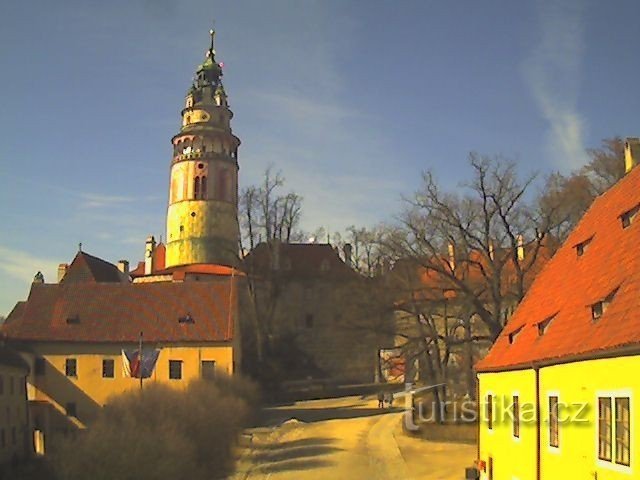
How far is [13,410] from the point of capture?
118 ft

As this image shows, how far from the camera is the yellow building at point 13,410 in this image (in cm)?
3409

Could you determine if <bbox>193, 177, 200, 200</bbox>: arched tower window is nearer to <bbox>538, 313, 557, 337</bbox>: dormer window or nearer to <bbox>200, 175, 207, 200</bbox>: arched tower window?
<bbox>200, 175, 207, 200</bbox>: arched tower window

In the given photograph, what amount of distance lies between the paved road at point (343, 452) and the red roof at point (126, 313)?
6143 mm

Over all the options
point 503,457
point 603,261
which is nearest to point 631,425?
point 603,261

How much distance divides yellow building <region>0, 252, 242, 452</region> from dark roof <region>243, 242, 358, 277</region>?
14.3 m

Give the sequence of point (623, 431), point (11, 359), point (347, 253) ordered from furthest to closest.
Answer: point (347, 253) < point (11, 359) < point (623, 431)

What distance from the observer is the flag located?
41156mm

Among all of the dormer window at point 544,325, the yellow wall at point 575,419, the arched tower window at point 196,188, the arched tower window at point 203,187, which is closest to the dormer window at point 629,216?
the dormer window at point 544,325

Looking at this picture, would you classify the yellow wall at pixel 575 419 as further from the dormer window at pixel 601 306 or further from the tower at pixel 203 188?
the tower at pixel 203 188

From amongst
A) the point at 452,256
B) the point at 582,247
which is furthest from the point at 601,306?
the point at 452,256

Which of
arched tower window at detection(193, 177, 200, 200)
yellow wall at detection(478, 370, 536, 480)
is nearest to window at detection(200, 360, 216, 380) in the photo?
yellow wall at detection(478, 370, 536, 480)

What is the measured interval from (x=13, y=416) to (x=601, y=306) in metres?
28.4

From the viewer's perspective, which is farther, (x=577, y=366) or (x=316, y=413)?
(x=316, y=413)

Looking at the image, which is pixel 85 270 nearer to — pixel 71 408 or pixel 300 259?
pixel 300 259
